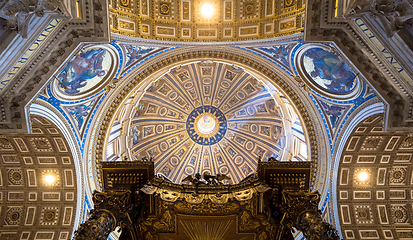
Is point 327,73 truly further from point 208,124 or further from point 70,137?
point 208,124

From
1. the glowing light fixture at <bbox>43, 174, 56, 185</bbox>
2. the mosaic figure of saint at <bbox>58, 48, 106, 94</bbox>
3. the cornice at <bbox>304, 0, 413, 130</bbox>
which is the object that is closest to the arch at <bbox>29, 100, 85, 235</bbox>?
the mosaic figure of saint at <bbox>58, 48, 106, 94</bbox>

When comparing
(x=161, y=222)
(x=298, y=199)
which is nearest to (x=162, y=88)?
(x=161, y=222)

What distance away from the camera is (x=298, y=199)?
832 centimetres

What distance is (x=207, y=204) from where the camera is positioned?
30.3ft

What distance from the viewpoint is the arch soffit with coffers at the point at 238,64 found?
14.9 meters

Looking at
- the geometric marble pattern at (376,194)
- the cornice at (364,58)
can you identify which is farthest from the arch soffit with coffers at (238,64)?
the cornice at (364,58)

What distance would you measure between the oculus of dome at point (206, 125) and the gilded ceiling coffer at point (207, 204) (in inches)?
659

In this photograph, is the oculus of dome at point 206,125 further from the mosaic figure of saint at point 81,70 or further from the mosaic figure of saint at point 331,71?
the mosaic figure of saint at point 81,70

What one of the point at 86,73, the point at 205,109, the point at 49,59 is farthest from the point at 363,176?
the point at 49,59

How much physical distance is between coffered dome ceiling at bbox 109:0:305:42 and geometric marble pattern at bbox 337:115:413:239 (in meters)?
6.90

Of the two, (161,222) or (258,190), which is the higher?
(258,190)

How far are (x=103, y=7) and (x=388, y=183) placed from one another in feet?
48.6

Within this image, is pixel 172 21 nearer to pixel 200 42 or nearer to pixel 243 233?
pixel 200 42

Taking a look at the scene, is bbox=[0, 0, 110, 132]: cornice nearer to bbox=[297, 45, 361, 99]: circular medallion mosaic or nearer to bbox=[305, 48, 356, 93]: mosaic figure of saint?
bbox=[297, 45, 361, 99]: circular medallion mosaic
